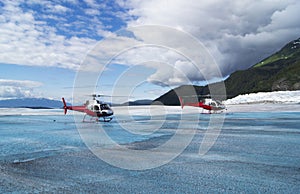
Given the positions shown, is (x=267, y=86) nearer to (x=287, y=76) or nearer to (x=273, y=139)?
(x=287, y=76)

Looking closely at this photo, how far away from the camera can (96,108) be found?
28031 millimetres

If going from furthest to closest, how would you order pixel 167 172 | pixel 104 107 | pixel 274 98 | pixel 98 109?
pixel 274 98 < pixel 104 107 < pixel 98 109 < pixel 167 172

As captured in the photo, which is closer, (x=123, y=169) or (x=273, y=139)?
(x=123, y=169)

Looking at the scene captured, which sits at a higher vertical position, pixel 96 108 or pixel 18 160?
pixel 96 108

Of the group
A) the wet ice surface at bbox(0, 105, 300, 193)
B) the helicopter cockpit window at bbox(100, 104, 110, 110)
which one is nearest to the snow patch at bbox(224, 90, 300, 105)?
the helicopter cockpit window at bbox(100, 104, 110, 110)

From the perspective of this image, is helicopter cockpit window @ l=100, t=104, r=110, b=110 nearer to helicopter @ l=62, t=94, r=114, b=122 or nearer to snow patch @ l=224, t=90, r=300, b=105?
helicopter @ l=62, t=94, r=114, b=122

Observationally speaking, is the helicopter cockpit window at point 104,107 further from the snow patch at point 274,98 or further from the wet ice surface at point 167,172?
the snow patch at point 274,98

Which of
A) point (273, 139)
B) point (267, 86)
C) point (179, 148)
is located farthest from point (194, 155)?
point (267, 86)

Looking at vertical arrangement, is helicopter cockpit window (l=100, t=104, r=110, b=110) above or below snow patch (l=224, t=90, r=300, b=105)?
below

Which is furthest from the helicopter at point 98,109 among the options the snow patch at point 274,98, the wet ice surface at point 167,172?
the snow patch at point 274,98

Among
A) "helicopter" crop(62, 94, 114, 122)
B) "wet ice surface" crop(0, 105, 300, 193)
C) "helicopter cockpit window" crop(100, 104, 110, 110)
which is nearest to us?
"wet ice surface" crop(0, 105, 300, 193)

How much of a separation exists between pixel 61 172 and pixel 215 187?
4493 mm

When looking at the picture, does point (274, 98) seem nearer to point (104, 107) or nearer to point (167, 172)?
point (104, 107)

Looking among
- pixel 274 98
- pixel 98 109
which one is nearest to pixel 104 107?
pixel 98 109
